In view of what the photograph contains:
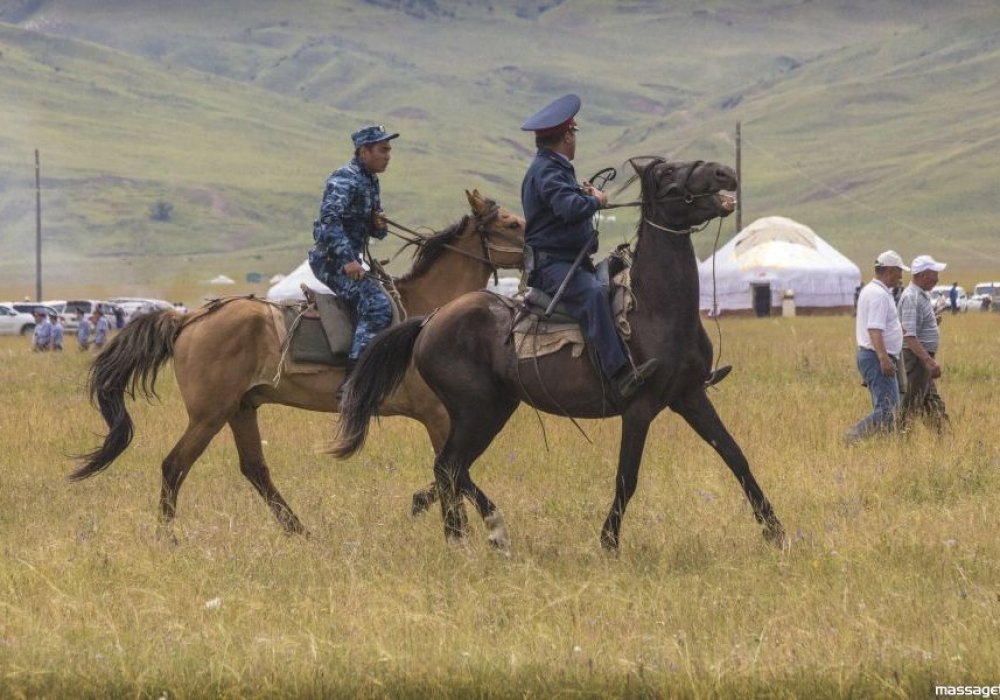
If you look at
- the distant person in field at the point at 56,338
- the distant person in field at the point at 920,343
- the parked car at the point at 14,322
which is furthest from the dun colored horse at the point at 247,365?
the parked car at the point at 14,322

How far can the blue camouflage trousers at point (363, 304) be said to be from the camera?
10.8 m

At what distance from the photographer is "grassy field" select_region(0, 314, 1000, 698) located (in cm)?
614

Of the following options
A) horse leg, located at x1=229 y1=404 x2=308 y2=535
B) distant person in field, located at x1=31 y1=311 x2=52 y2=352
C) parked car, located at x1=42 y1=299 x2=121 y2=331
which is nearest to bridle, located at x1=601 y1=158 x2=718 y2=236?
horse leg, located at x1=229 y1=404 x2=308 y2=535

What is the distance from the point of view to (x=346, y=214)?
10.9 m

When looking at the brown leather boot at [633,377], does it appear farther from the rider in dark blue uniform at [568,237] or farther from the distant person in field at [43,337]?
the distant person in field at [43,337]

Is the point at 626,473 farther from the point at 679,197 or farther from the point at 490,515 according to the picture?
the point at 679,197

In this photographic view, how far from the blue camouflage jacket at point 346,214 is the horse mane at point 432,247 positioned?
0.44 meters

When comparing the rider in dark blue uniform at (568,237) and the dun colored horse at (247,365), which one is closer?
the rider in dark blue uniform at (568,237)

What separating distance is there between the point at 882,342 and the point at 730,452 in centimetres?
473

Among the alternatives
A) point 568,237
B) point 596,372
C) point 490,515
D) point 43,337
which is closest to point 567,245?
point 568,237

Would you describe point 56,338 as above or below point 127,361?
below

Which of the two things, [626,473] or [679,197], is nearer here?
[626,473]

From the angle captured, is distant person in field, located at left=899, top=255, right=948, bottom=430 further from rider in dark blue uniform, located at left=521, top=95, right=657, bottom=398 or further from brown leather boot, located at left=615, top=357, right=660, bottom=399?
brown leather boot, located at left=615, top=357, right=660, bottom=399

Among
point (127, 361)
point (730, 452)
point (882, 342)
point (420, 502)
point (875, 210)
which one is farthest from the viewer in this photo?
point (875, 210)
